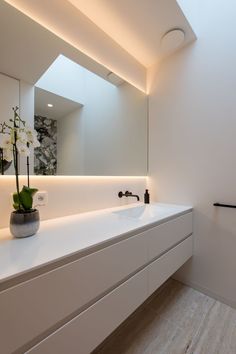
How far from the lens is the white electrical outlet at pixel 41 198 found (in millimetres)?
1194

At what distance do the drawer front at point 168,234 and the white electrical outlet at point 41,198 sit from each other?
73 cm

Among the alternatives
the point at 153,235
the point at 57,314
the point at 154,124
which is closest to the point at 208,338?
the point at 153,235

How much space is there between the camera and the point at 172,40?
5.63 feet

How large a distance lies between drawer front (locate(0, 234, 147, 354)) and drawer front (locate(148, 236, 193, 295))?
321mm

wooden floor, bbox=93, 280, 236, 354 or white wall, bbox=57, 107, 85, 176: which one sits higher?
white wall, bbox=57, 107, 85, 176

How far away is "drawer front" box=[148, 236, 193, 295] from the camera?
47.0 inches

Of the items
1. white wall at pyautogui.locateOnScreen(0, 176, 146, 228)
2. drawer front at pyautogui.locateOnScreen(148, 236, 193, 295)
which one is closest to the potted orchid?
white wall at pyautogui.locateOnScreen(0, 176, 146, 228)

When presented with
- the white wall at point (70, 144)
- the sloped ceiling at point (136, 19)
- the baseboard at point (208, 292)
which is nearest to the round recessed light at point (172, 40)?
the sloped ceiling at point (136, 19)

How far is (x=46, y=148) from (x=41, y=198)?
0.37 meters

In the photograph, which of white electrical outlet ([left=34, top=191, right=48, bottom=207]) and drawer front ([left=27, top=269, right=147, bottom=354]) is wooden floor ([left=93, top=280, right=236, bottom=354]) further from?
white electrical outlet ([left=34, top=191, right=48, bottom=207])

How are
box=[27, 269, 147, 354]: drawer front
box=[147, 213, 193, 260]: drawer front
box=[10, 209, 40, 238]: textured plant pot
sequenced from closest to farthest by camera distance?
1. box=[27, 269, 147, 354]: drawer front
2. box=[10, 209, 40, 238]: textured plant pot
3. box=[147, 213, 193, 260]: drawer front

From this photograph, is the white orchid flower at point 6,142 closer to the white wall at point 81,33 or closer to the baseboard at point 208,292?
the white wall at point 81,33

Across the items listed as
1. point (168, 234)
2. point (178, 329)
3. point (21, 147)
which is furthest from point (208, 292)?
point (21, 147)

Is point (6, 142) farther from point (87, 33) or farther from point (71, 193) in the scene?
point (87, 33)
